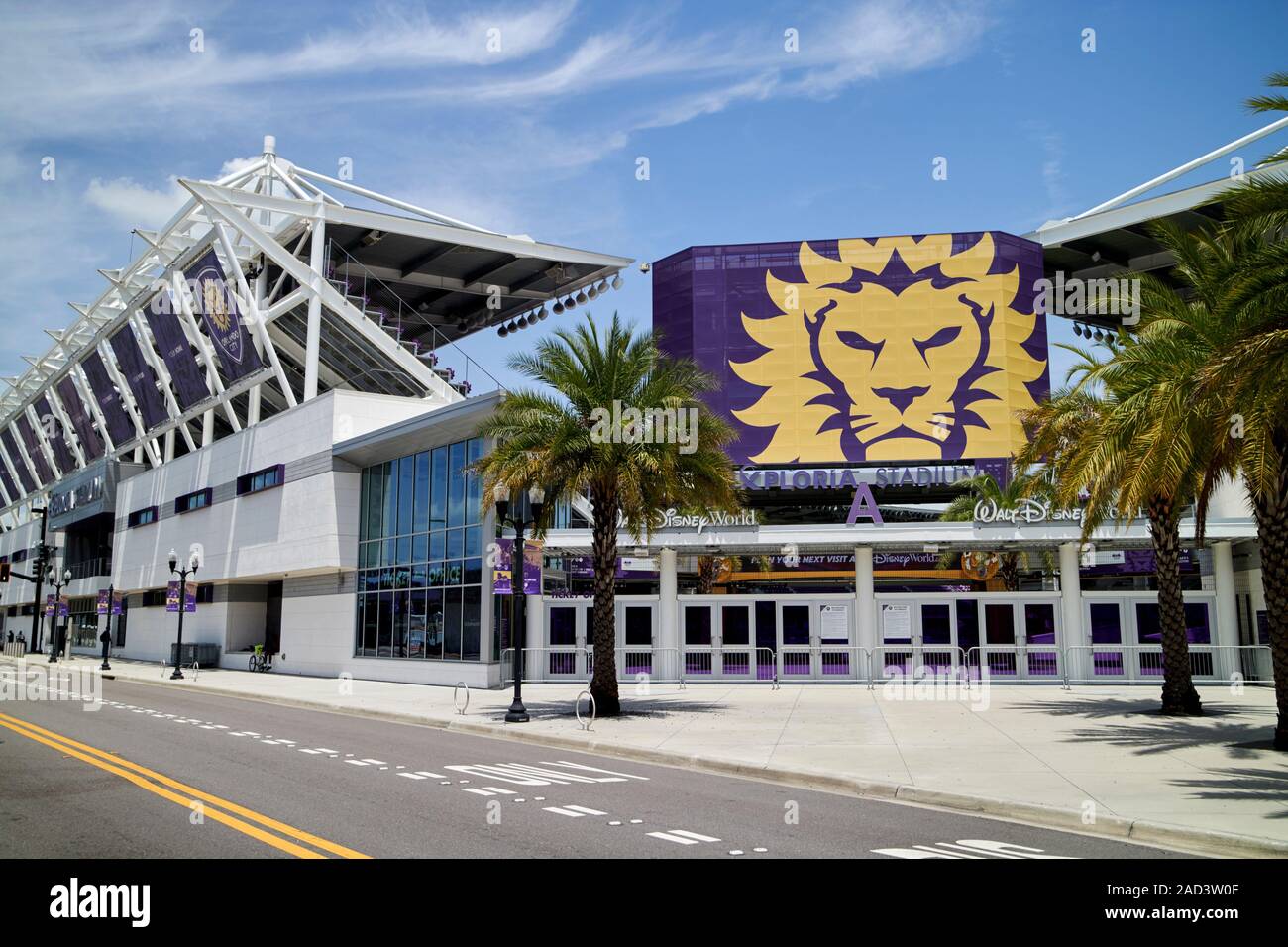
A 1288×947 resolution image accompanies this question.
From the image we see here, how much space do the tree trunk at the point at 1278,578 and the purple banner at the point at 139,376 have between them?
5464 cm

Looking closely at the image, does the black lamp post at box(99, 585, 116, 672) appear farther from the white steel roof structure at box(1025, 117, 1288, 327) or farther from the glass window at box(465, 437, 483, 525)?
the white steel roof structure at box(1025, 117, 1288, 327)

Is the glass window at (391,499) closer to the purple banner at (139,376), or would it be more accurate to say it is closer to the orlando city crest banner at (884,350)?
the orlando city crest banner at (884,350)

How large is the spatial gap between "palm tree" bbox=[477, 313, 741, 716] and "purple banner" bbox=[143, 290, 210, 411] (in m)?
34.9

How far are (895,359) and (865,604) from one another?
1188 inches

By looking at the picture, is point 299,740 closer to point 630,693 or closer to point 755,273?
point 630,693

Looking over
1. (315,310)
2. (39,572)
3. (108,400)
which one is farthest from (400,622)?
(108,400)

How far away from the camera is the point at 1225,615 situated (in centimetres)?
2906

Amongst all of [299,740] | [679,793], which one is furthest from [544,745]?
[679,793]

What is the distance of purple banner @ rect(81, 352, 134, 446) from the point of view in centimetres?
6309

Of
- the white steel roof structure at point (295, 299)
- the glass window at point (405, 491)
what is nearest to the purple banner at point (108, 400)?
→ the white steel roof structure at point (295, 299)

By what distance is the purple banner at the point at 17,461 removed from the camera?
89500 millimetres

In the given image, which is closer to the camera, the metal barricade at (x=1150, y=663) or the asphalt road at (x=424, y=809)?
the asphalt road at (x=424, y=809)

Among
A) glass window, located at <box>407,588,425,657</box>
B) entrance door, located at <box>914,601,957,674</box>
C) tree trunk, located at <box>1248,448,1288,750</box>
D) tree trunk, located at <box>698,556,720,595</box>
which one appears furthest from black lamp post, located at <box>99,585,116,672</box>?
tree trunk, located at <box>1248,448,1288,750</box>
